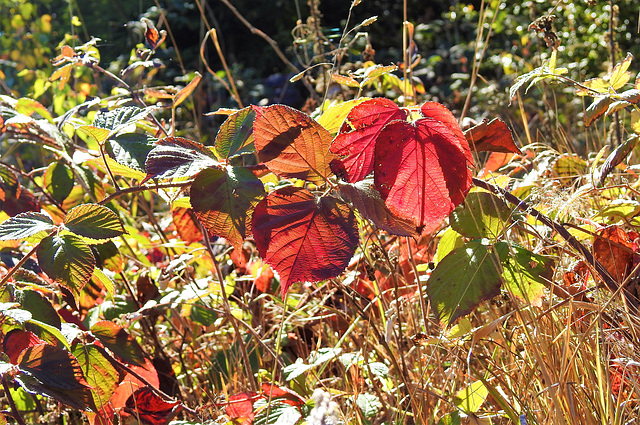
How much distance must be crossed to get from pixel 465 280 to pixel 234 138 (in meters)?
0.33

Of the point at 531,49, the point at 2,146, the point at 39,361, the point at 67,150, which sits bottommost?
the point at 531,49

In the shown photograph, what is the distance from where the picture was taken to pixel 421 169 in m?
0.69

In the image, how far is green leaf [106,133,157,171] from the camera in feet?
2.73

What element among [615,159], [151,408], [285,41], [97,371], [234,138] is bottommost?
[285,41]

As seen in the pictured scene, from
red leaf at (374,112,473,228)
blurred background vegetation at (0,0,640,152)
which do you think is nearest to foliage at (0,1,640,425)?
red leaf at (374,112,473,228)

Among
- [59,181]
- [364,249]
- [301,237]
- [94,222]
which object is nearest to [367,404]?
[364,249]

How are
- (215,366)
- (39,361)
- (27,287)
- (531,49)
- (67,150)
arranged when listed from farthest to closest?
1. (531,49)
2. (215,366)
3. (67,150)
4. (27,287)
5. (39,361)

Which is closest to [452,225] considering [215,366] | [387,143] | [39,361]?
[387,143]

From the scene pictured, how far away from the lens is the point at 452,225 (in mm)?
794

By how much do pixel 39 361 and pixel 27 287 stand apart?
15cm

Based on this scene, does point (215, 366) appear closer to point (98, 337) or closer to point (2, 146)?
point (98, 337)

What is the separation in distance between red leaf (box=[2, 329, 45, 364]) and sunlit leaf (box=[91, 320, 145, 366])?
5.7 inches

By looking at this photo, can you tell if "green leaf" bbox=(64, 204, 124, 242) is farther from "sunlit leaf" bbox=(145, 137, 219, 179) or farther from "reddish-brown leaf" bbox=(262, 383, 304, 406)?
"reddish-brown leaf" bbox=(262, 383, 304, 406)

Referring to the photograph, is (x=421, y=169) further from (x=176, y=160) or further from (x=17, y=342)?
(x=17, y=342)
